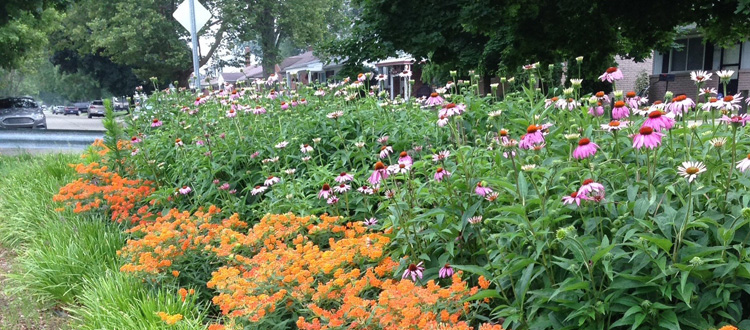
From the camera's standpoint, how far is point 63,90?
59.7 meters

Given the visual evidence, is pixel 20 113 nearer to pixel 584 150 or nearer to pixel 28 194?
pixel 28 194

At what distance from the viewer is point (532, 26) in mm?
7289

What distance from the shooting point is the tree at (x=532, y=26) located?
21.8 feet

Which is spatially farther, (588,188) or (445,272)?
(445,272)

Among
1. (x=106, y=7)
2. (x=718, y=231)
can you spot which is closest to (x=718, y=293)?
(x=718, y=231)

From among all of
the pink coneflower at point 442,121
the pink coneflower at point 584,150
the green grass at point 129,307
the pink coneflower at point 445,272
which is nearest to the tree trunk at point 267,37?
the green grass at point 129,307

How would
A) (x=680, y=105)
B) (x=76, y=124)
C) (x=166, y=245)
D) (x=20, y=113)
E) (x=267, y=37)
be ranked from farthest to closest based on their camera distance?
1. (x=76, y=124)
2. (x=267, y=37)
3. (x=20, y=113)
4. (x=166, y=245)
5. (x=680, y=105)

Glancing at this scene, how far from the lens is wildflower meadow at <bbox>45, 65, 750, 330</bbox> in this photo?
2061 millimetres

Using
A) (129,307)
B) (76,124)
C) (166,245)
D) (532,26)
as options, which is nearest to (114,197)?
(166,245)

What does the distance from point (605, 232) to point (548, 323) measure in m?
0.47

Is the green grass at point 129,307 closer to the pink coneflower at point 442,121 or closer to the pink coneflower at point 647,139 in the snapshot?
the pink coneflower at point 442,121

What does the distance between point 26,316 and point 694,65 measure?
20.5m

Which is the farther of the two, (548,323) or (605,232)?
(605,232)

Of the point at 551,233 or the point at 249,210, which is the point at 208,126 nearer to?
the point at 249,210
